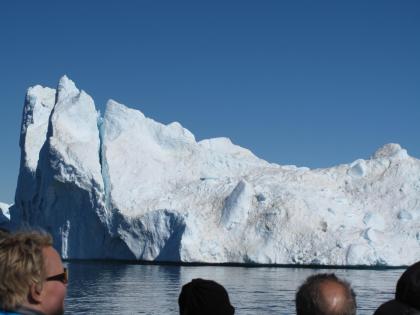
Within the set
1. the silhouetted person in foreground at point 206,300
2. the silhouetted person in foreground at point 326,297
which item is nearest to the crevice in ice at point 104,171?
the silhouetted person in foreground at point 206,300

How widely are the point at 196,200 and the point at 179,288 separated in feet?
39.7

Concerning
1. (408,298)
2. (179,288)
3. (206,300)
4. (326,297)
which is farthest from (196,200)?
(408,298)

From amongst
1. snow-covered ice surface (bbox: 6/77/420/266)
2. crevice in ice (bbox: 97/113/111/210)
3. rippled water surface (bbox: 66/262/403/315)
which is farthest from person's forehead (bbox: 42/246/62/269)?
crevice in ice (bbox: 97/113/111/210)

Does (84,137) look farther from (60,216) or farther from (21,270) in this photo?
(21,270)

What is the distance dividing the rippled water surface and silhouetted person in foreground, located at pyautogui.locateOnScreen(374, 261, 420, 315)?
1358cm

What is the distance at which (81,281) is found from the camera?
22781mm

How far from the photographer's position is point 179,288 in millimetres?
19891

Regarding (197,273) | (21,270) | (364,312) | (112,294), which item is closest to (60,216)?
(197,273)

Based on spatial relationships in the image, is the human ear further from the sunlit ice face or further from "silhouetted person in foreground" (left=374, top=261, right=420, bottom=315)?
"silhouetted person in foreground" (left=374, top=261, right=420, bottom=315)

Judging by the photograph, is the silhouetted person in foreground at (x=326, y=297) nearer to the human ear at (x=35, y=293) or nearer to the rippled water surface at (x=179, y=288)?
the human ear at (x=35, y=293)

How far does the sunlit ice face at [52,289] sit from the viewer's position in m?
1.62

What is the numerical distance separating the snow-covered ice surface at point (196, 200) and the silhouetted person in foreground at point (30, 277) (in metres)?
27.0

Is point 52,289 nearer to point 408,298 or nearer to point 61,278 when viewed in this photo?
point 61,278

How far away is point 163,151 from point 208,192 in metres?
3.96
